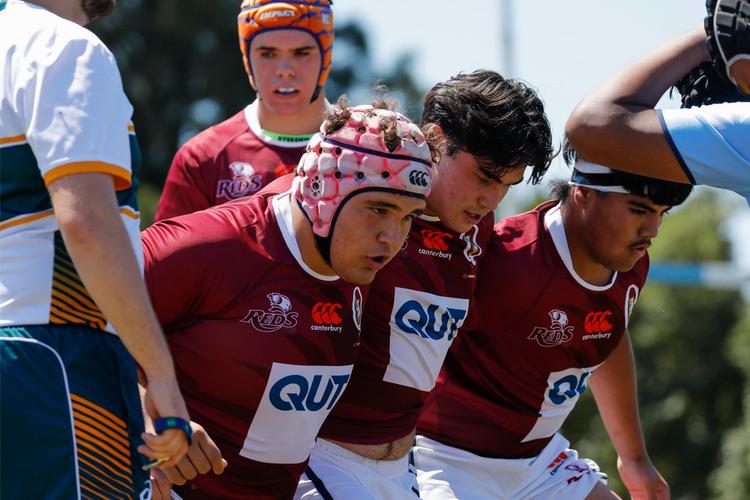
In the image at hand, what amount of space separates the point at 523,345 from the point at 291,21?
2.02 meters

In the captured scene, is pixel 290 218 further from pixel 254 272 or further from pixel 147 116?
pixel 147 116

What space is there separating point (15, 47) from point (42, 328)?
0.73 m

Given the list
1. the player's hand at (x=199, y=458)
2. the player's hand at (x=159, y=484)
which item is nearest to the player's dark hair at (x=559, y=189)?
the player's hand at (x=159, y=484)

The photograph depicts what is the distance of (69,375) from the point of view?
3082 millimetres

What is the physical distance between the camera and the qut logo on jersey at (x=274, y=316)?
13.1 feet

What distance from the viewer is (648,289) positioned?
28.6 m

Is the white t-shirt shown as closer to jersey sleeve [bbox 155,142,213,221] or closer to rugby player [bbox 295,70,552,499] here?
rugby player [bbox 295,70,552,499]

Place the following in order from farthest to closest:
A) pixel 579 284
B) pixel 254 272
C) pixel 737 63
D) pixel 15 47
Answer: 1. pixel 579 284
2. pixel 254 272
3. pixel 737 63
4. pixel 15 47

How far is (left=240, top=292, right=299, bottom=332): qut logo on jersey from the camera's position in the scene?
3.99 meters

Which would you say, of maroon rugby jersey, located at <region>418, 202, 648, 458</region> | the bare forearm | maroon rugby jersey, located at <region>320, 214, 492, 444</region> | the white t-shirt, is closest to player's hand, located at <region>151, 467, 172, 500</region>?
maroon rugby jersey, located at <region>320, 214, 492, 444</region>

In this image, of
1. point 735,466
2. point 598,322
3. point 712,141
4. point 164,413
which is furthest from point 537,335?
point 735,466

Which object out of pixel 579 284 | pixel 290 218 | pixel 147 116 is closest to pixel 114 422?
pixel 290 218

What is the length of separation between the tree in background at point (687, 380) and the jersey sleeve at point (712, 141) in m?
22.8

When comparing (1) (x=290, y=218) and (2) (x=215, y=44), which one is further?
(2) (x=215, y=44)
